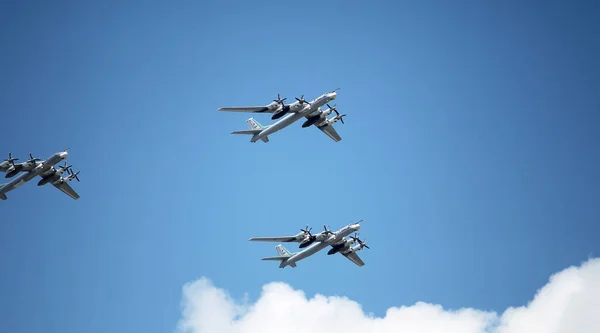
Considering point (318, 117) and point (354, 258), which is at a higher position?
point (318, 117)

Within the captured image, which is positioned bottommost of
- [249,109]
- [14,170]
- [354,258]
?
[14,170]

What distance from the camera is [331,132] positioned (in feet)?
406

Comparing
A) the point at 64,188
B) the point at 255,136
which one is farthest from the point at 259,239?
the point at 64,188

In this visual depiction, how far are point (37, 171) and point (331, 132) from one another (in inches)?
1744

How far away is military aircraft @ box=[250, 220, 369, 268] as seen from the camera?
380ft

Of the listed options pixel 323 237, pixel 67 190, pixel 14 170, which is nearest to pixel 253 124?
pixel 323 237

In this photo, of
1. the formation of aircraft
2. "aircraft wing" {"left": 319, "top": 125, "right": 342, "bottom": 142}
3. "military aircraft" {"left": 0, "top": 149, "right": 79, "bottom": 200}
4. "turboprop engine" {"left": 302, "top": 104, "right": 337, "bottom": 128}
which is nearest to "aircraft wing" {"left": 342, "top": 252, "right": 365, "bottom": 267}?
the formation of aircraft

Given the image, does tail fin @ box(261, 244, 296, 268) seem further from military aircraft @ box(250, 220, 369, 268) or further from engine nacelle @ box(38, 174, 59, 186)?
engine nacelle @ box(38, 174, 59, 186)

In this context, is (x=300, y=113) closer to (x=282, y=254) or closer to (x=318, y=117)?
(x=318, y=117)

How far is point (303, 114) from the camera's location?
11569 centimetres

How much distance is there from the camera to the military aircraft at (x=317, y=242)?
Answer: 11588 cm

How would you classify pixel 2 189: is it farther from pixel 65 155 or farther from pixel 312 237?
pixel 312 237

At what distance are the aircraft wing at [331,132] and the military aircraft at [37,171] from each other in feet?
125

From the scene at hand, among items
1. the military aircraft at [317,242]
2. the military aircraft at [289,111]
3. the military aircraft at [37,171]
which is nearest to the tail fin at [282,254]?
the military aircraft at [317,242]
